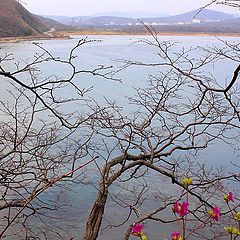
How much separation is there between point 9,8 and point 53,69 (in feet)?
22.3

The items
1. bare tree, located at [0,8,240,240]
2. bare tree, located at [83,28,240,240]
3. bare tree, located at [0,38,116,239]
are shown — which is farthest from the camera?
bare tree, located at [83,28,240,240]

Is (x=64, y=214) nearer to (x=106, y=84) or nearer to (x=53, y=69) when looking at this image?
(x=106, y=84)

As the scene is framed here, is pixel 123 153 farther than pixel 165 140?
No

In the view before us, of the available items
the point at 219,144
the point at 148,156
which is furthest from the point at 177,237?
the point at 219,144

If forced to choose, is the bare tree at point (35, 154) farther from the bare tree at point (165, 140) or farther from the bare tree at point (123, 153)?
the bare tree at point (165, 140)

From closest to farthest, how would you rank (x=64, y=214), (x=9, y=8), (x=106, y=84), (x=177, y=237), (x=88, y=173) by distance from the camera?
(x=177, y=237) < (x=9, y=8) < (x=64, y=214) < (x=88, y=173) < (x=106, y=84)

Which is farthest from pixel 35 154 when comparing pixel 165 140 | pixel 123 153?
pixel 165 140

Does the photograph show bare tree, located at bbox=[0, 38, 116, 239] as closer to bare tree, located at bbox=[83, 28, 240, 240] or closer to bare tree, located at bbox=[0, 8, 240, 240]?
bare tree, located at bbox=[0, 8, 240, 240]

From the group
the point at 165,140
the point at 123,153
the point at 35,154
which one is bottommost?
the point at 35,154

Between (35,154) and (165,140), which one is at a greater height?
(165,140)

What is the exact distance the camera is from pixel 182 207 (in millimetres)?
1098

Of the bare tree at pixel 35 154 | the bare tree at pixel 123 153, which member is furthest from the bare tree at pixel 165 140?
the bare tree at pixel 35 154

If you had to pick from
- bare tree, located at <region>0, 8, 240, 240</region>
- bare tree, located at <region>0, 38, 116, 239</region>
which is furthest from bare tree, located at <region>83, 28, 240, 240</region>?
bare tree, located at <region>0, 38, 116, 239</region>

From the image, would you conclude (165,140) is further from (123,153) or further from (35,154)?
(35,154)
